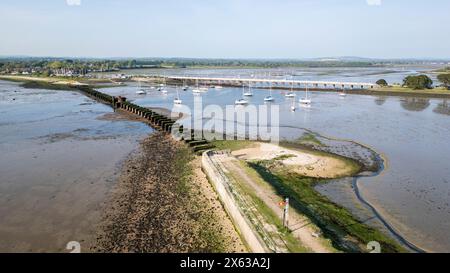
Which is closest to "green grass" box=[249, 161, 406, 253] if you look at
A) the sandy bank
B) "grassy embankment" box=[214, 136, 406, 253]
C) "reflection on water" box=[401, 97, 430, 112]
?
"grassy embankment" box=[214, 136, 406, 253]

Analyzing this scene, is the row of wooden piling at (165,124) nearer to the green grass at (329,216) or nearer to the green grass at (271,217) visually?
the green grass at (329,216)

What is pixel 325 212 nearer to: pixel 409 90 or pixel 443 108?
pixel 443 108

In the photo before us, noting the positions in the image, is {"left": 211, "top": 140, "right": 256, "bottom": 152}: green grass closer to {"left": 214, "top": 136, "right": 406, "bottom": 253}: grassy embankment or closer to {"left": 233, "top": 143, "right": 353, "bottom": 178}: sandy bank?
{"left": 233, "top": 143, "right": 353, "bottom": 178}: sandy bank

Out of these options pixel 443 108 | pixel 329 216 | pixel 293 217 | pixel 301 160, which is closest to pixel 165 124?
pixel 301 160

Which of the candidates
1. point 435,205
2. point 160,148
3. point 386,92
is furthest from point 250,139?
point 386,92

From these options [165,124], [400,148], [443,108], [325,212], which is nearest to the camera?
[325,212]

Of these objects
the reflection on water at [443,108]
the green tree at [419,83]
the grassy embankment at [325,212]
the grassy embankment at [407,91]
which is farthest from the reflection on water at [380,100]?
the grassy embankment at [325,212]
